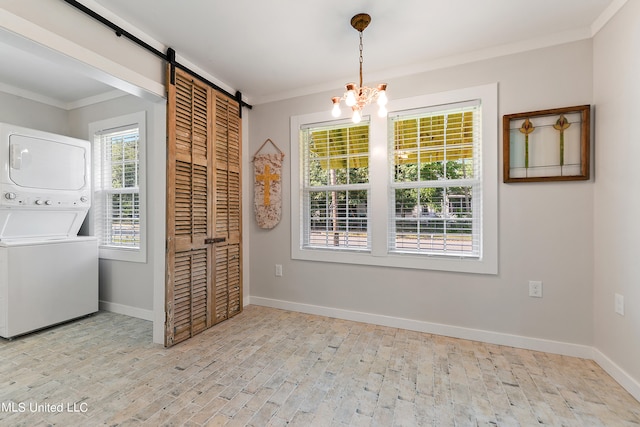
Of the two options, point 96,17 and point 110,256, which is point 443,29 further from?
point 110,256

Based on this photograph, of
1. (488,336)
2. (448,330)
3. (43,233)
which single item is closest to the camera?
(488,336)

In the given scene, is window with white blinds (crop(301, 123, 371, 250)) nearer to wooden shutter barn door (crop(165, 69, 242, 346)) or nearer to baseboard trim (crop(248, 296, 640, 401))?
baseboard trim (crop(248, 296, 640, 401))

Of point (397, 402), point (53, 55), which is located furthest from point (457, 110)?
point (53, 55)

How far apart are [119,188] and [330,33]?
9.49 ft

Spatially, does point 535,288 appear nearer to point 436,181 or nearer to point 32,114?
point 436,181

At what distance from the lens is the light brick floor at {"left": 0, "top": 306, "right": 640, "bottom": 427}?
1604mm

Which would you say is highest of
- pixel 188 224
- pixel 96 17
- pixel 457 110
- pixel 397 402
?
pixel 96 17

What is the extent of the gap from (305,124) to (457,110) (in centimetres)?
155

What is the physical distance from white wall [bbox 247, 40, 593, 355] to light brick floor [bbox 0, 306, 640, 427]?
21 cm

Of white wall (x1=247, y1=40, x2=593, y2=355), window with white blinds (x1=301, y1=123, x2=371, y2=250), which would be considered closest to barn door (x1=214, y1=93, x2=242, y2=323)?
window with white blinds (x1=301, y1=123, x2=371, y2=250)

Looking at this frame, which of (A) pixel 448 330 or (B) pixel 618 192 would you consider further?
(A) pixel 448 330

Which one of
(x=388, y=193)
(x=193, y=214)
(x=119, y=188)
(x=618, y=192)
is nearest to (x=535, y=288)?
(x=618, y=192)

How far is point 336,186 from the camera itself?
3150 mm

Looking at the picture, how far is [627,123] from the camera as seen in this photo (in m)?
1.84
